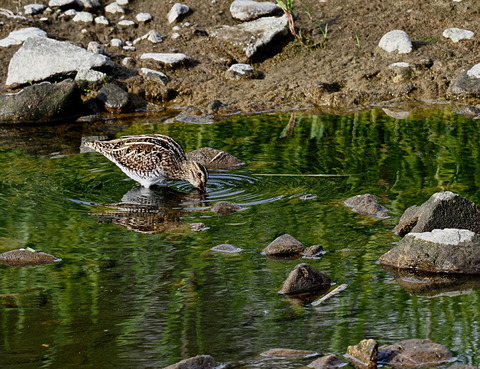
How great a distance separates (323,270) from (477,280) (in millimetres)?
1089

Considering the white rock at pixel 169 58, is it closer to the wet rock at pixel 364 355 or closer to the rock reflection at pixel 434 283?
the rock reflection at pixel 434 283

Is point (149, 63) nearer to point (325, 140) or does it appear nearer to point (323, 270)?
point (325, 140)

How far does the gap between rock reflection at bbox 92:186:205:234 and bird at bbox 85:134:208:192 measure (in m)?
0.14

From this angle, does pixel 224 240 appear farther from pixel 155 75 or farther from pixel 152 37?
pixel 152 37

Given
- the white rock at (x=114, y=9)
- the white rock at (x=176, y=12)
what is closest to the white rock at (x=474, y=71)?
the white rock at (x=176, y=12)

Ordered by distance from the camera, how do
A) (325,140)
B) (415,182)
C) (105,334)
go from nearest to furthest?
(105,334)
(415,182)
(325,140)

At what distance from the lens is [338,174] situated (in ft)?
31.1

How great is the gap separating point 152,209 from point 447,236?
10.2 feet

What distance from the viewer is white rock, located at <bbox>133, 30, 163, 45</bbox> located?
1427cm

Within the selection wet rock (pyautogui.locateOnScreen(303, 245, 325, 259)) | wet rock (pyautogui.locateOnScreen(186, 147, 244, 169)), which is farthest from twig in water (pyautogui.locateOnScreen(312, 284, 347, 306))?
wet rock (pyautogui.locateOnScreen(186, 147, 244, 169))

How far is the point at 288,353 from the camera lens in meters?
5.21

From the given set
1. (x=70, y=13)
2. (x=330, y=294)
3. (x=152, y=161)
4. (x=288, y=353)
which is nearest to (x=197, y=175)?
(x=152, y=161)

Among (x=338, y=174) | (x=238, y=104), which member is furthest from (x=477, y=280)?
(x=238, y=104)

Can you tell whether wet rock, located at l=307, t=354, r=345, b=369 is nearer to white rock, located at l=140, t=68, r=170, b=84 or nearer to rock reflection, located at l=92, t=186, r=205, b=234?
rock reflection, located at l=92, t=186, r=205, b=234
